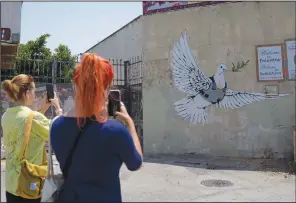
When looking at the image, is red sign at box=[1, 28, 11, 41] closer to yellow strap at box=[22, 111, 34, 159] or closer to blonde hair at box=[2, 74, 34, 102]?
blonde hair at box=[2, 74, 34, 102]

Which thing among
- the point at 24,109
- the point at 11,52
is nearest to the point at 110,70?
the point at 24,109

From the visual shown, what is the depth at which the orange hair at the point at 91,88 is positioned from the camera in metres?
1.83

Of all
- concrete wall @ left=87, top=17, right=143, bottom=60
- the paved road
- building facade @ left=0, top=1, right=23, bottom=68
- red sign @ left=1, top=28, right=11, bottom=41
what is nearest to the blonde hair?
the paved road

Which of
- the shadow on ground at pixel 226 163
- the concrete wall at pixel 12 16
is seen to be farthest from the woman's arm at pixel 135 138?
the concrete wall at pixel 12 16

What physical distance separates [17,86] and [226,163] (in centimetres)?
614

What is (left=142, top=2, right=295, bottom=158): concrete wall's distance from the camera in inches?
314

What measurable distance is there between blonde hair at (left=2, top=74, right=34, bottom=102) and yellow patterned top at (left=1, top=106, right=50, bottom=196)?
0.12 meters

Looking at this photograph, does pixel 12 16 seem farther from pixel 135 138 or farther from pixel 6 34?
pixel 135 138

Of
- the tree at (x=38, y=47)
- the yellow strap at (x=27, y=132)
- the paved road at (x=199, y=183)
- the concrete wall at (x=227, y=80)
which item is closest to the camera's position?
the yellow strap at (x=27, y=132)

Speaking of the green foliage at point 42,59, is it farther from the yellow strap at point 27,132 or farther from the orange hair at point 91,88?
the orange hair at point 91,88

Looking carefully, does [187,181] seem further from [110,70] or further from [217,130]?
[110,70]

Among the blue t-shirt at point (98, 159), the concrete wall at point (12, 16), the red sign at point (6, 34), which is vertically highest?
the concrete wall at point (12, 16)

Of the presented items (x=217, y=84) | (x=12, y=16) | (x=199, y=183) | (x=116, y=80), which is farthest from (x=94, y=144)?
(x=116, y=80)

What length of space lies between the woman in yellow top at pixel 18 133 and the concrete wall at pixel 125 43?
8.60m
